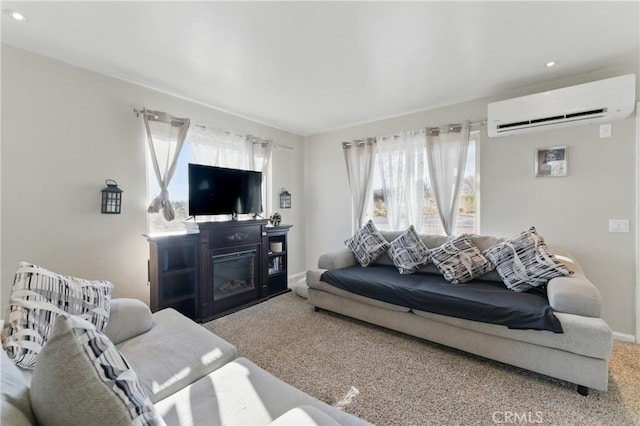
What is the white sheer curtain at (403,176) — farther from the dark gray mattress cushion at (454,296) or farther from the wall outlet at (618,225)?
the wall outlet at (618,225)

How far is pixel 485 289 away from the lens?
2451mm

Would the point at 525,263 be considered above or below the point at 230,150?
below

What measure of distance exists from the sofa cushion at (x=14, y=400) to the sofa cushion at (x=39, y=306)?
1.50ft

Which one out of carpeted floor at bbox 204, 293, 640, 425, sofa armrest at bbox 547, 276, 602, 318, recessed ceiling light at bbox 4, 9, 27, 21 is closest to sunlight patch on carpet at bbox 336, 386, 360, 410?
carpeted floor at bbox 204, 293, 640, 425

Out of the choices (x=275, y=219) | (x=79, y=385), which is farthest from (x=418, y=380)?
(x=275, y=219)

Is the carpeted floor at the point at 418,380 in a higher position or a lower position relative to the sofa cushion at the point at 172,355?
lower

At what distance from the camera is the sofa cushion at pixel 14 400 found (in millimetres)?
598

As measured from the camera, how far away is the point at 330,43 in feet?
7.09

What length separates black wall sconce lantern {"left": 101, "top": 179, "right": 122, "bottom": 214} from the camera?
8.61 ft

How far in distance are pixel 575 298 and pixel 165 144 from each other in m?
4.09

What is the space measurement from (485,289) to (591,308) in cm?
71

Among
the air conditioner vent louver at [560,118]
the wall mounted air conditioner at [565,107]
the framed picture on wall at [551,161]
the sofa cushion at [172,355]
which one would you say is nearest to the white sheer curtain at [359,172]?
the wall mounted air conditioner at [565,107]

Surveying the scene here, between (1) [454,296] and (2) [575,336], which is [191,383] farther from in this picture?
(2) [575,336]

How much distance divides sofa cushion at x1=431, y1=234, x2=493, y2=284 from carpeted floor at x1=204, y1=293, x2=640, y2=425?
2.39ft
